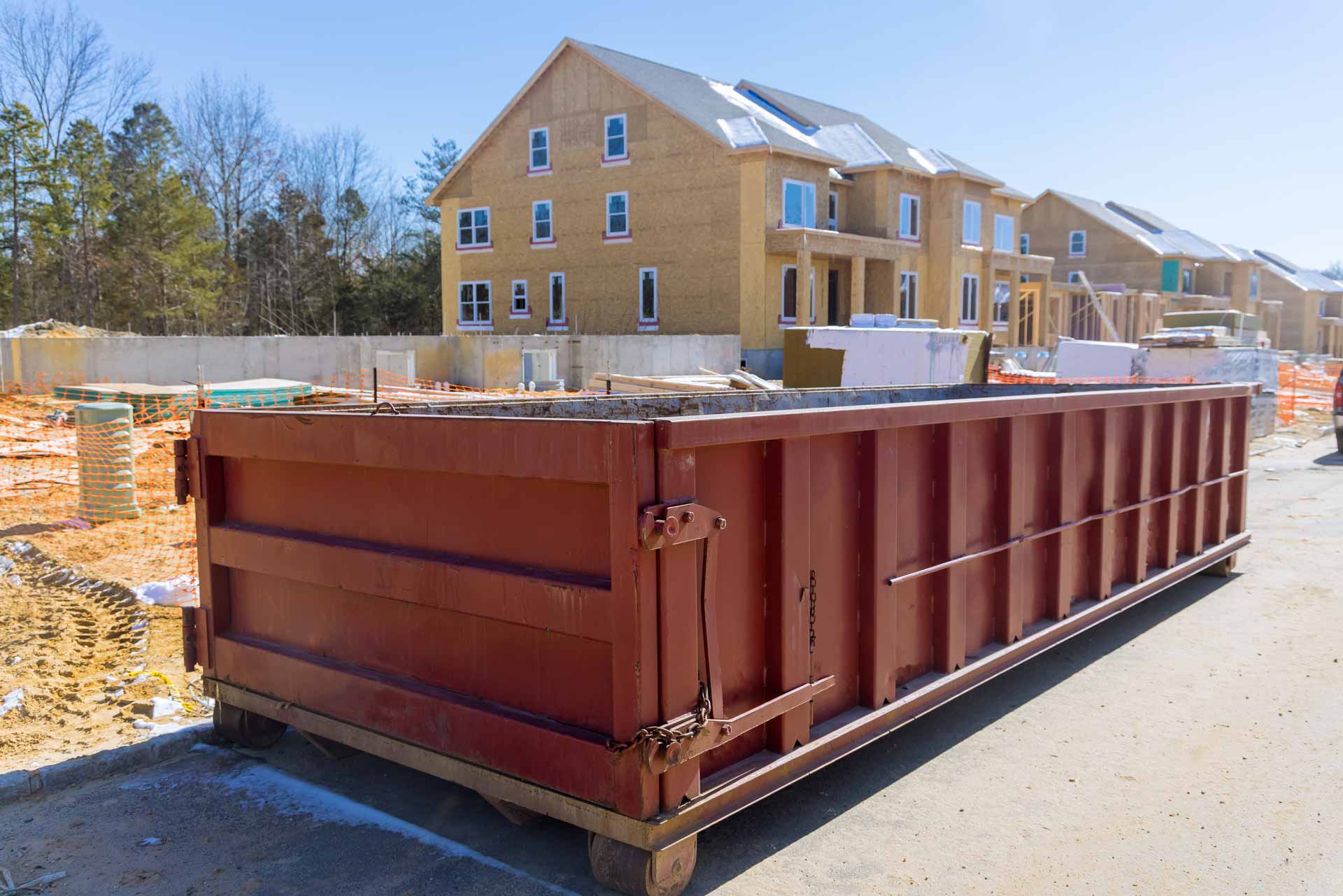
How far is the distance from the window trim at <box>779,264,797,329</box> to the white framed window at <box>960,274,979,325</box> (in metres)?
9.64

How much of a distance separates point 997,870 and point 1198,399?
212 inches

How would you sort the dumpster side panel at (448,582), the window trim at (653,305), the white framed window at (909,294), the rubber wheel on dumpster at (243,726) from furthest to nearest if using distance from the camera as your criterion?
the white framed window at (909,294)
the window trim at (653,305)
the rubber wheel on dumpster at (243,726)
the dumpster side panel at (448,582)

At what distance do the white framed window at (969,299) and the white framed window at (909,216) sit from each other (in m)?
3.16

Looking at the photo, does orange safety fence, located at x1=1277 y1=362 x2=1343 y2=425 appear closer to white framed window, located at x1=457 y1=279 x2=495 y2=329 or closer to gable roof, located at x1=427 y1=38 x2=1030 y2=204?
gable roof, located at x1=427 y1=38 x2=1030 y2=204

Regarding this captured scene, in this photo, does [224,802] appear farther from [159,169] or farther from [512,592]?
[159,169]

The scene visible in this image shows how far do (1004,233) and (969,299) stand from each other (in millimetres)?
4805

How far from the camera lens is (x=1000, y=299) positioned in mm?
45812

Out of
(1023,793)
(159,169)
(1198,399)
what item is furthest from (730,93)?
(1023,793)

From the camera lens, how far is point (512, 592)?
3760 millimetres

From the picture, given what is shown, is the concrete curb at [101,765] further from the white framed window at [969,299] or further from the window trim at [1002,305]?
the window trim at [1002,305]

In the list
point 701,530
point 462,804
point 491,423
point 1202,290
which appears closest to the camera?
point 701,530

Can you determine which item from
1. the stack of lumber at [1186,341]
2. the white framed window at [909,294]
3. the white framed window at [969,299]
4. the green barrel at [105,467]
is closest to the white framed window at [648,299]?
the white framed window at [909,294]

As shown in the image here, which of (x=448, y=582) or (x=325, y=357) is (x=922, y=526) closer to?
(x=448, y=582)

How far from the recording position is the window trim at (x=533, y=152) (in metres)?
39.4
